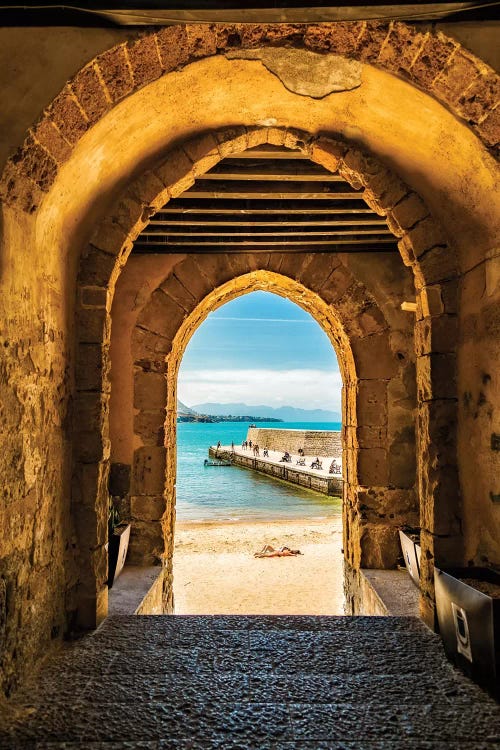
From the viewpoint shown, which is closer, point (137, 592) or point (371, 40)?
point (371, 40)

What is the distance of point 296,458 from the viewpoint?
2523cm

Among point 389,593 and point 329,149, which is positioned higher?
point 329,149

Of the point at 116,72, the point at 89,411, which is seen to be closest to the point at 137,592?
the point at 89,411

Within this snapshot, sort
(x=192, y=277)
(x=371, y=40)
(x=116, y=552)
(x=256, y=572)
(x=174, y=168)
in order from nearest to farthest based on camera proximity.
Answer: (x=371, y=40), (x=174, y=168), (x=116, y=552), (x=192, y=277), (x=256, y=572)

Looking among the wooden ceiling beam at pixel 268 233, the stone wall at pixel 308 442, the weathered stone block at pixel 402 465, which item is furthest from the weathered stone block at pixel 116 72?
the stone wall at pixel 308 442

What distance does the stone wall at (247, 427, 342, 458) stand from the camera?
25.7m

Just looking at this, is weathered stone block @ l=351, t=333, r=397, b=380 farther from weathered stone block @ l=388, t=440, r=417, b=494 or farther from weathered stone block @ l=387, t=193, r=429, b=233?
weathered stone block @ l=387, t=193, r=429, b=233

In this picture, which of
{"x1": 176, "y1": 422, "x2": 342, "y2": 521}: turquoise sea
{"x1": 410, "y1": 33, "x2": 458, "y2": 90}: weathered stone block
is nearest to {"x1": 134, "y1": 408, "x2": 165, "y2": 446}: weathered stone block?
{"x1": 410, "y1": 33, "x2": 458, "y2": 90}: weathered stone block

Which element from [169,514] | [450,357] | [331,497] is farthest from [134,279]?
[331,497]

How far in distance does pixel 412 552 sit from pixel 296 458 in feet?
71.2

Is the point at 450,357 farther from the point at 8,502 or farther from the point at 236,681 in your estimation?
the point at 8,502

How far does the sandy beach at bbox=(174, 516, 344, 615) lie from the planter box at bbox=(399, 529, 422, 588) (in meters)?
1.60

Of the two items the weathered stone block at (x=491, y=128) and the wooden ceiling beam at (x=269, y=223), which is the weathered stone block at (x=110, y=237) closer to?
the wooden ceiling beam at (x=269, y=223)

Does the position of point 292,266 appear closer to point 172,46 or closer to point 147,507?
point 147,507
